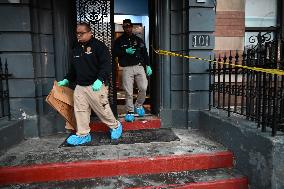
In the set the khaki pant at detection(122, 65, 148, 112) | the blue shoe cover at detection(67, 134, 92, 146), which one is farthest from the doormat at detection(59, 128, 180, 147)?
the khaki pant at detection(122, 65, 148, 112)

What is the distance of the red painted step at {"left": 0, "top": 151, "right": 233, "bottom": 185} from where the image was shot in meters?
3.46

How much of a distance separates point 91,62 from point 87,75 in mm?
245

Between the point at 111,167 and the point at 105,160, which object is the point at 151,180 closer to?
A: the point at 111,167

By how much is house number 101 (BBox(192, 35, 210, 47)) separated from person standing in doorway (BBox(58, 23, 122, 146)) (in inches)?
77.7

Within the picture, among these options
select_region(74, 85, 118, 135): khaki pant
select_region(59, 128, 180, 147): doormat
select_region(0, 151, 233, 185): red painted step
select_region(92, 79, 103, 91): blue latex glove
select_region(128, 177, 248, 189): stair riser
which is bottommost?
select_region(128, 177, 248, 189): stair riser

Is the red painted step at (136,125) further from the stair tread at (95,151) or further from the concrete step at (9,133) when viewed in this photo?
the concrete step at (9,133)

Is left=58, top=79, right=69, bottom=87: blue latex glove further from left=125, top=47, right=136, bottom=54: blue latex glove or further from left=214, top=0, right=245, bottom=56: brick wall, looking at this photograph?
left=214, top=0, right=245, bottom=56: brick wall

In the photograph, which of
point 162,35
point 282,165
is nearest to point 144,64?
point 162,35

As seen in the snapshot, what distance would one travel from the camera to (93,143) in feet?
14.7

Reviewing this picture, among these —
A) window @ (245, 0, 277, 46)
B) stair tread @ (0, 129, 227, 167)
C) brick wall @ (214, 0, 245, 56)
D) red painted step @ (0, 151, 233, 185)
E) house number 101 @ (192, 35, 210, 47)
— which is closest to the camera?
red painted step @ (0, 151, 233, 185)

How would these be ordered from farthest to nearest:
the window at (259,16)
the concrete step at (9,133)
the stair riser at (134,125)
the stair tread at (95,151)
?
the window at (259,16), the stair riser at (134,125), the concrete step at (9,133), the stair tread at (95,151)

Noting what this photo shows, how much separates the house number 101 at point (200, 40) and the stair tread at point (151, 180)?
275 centimetres

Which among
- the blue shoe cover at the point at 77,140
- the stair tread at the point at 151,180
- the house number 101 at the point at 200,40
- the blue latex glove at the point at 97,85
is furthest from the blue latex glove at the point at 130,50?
the stair tread at the point at 151,180

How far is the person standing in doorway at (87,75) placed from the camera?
4277mm
